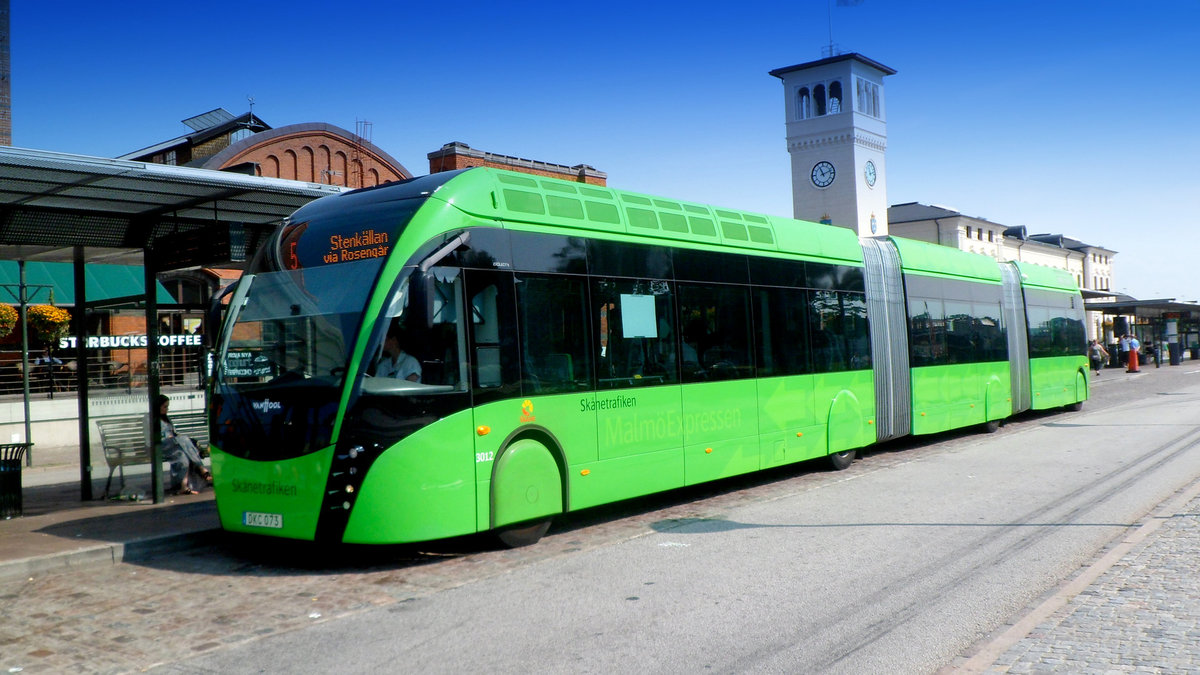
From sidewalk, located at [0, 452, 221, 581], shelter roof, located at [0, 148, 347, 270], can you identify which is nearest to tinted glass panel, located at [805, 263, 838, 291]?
shelter roof, located at [0, 148, 347, 270]

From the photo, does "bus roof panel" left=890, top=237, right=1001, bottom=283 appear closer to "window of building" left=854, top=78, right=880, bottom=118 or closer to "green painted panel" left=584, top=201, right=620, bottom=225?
"green painted panel" left=584, top=201, right=620, bottom=225

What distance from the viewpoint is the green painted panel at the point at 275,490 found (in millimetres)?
7797

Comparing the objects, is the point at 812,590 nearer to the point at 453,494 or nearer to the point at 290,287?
the point at 453,494

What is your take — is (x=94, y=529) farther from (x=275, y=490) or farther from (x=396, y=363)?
(x=396, y=363)

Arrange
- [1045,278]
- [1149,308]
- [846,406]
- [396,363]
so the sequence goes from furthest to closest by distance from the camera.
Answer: [1149,308]
[1045,278]
[846,406]
[396,363]

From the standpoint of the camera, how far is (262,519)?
8.15 m

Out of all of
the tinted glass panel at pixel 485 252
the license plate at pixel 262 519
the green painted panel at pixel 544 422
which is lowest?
the license plate at pixel 262 519

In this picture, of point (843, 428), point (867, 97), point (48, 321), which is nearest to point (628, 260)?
point (843, 428)

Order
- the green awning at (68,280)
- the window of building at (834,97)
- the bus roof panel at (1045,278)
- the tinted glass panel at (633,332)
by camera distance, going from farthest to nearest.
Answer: the window of building at (834,97) → the green awning at (68,280) → the bus roof panel at (1045,278) → the tinted glass panel at (633,332)

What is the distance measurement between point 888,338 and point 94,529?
1117 centimetres

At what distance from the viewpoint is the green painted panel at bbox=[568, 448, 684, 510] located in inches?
365

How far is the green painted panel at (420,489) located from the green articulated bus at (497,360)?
0.05ft

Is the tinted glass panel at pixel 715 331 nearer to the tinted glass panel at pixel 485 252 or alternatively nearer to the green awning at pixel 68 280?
the tinted glass panel at pixel 485 252

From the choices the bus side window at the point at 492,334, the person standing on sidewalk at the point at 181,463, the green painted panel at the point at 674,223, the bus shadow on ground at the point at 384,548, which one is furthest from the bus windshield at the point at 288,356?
the person standing on sidewalk at the point at 181,463
